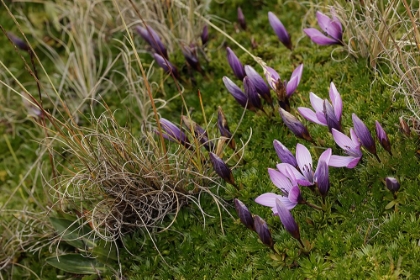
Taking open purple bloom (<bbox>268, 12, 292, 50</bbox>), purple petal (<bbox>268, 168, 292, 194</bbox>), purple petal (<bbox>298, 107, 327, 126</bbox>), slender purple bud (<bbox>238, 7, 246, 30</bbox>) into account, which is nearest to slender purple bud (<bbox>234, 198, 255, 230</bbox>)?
purple petal (<bbox>268, 168, 292, 194</bbox>)

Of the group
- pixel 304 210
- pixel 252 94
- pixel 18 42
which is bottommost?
pixel 304 210

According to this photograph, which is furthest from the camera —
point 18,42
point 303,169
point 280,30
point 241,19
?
point 18,42

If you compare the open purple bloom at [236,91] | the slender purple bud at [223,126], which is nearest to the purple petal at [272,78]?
the open purple bloom at [236,91]

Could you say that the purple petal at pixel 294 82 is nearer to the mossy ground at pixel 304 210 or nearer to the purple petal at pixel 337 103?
the mossy ground at pixel 304 210

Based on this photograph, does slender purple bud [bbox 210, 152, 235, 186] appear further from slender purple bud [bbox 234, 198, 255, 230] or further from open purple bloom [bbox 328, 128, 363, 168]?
open purple bloom [bbox 328, 128, 363, 168]

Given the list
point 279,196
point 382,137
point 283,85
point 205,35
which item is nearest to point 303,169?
point 279,196

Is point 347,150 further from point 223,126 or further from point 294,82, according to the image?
point 223,126

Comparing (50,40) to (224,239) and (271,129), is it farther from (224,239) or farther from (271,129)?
(224,239)
